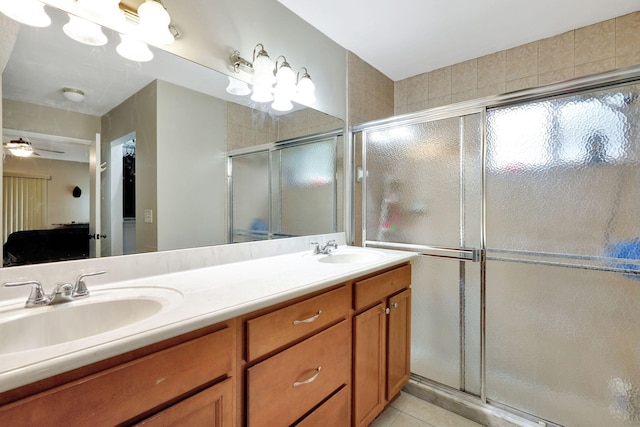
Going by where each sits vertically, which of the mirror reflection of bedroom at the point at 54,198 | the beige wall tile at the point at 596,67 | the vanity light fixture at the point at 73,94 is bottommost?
the mirror reflection of bedroom at the point at 54,198

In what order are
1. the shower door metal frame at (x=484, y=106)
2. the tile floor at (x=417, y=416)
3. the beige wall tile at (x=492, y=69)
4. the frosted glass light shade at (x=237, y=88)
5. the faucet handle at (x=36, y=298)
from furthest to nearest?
1. the beige wall tile at (x=492, y=69)
2. the tile floor at (x=417, y=416)
3. the frosted glass light shade at (x=237, y=88)
4. the shower door metal frame at (x=484, y=106)
5. the faucet handle at (x=36, y=298)

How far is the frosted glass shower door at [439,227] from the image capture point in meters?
1.70

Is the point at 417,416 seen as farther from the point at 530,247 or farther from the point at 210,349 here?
the point at 210,349

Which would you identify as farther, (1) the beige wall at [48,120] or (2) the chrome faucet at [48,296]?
(1) the beige wall at [48,120]

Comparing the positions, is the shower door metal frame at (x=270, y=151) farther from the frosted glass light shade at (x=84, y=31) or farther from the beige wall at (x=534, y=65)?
the beige wall at (x=534, y=65)

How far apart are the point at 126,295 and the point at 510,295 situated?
1805mm

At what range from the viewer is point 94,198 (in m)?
1.14

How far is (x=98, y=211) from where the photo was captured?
1.15 meters

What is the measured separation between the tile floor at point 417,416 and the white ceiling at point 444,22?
7.88 feet

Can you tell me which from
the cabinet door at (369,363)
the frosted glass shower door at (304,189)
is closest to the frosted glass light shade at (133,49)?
the frosted glass shower door at (304,189)

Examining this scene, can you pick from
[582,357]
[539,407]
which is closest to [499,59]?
[582,357]

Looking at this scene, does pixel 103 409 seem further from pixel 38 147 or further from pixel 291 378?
pixel 38 147

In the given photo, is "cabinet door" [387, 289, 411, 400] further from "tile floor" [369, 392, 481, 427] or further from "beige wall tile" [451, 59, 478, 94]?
"beige wall tile" [451, 59, 478, 94]

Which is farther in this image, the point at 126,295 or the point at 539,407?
the point at 539,407
